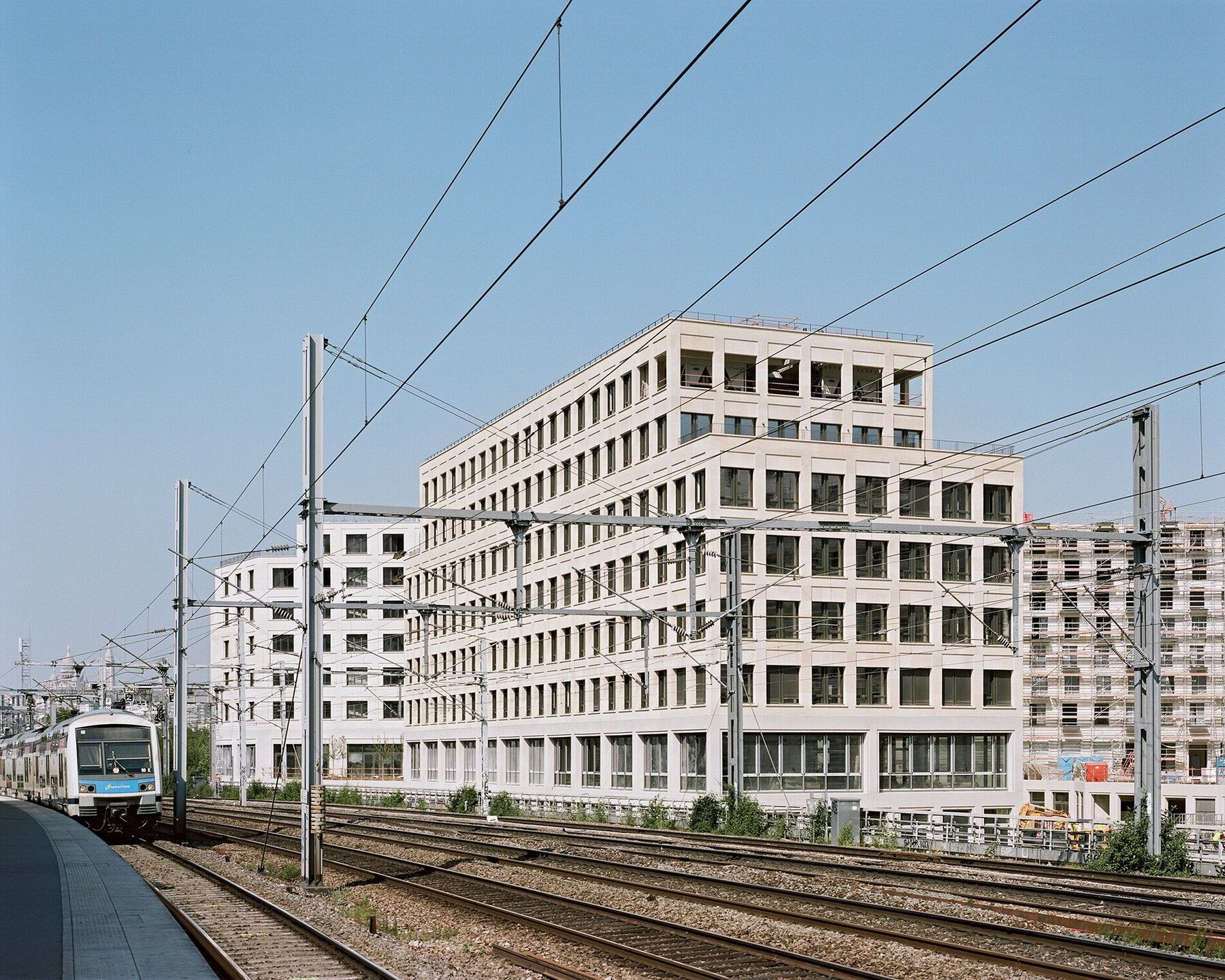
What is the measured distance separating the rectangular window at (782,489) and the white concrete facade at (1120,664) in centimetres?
5782

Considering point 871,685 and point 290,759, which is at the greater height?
point 871,685

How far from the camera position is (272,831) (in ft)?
150

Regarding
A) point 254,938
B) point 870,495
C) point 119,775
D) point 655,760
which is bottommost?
point 655,760

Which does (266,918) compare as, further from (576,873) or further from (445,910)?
(576,873)

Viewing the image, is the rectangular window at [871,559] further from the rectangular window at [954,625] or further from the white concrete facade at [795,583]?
the rectangular window at [954,625]

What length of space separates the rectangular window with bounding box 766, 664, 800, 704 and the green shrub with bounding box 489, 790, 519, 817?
1241cm

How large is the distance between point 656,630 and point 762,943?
50872mm

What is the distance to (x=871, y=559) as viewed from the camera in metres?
67.1

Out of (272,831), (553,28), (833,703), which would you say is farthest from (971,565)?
(553,28)

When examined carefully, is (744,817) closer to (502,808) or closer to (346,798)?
(502,808)

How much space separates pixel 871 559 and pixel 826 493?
3647mm

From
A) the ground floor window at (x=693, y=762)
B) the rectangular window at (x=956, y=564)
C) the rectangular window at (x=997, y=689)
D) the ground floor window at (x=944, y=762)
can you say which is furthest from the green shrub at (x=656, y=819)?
the rectangular window at (x=997, y=689)

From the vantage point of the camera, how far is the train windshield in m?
42.4

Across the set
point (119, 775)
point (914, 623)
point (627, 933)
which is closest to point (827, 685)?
point (914, 623)
